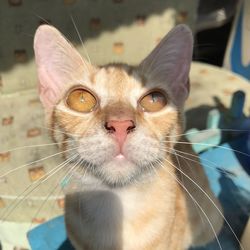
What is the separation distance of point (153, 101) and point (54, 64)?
1.03ft

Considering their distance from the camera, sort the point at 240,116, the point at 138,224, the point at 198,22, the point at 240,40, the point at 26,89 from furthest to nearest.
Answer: the point at 198,22 < the point at 240,40 < the point at 26,89 < the point at 240,116 < the point at 138,224

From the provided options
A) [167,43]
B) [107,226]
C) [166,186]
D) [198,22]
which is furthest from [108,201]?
[198,22]

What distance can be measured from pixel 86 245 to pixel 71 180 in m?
0.20

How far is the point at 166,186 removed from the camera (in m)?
1.25

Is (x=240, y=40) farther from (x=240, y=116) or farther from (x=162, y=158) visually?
(x=162, y=158)

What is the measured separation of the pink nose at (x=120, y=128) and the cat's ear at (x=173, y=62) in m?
0.28

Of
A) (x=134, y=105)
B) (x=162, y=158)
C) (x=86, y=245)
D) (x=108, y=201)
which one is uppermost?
(x=134, y=105)

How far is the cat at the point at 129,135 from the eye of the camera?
1.02m

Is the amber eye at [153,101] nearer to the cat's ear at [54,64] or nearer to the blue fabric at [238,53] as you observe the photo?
the cat's ear at [54,64]

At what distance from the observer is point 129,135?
971 millimetres

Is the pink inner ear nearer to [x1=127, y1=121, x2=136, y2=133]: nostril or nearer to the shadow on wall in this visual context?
[x1=127, y1=121, x2=136, y2=133]: nostril

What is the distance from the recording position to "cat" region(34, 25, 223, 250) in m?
1.02

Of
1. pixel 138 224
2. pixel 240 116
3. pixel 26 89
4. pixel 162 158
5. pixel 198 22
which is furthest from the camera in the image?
pixel 198 22

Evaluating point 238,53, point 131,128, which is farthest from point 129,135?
point 238,53
